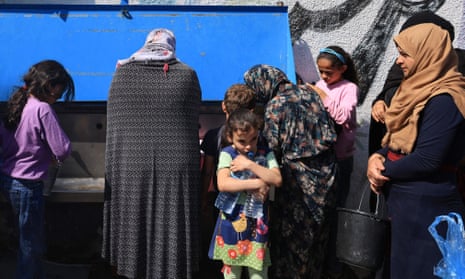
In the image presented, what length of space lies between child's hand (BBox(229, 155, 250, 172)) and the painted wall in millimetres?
1579

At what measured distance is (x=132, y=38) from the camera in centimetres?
341

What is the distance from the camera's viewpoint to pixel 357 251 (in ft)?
7.89

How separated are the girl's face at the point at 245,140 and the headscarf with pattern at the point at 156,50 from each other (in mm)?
552

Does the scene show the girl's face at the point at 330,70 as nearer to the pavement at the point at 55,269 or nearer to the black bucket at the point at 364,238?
the black bucket at the point at 364,238

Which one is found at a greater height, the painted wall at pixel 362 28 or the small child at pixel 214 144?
the painted wall at pixel 362 28

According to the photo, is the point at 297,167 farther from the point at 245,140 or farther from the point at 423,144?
the point at 423,144

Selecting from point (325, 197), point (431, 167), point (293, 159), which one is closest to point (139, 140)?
point (293, 159)

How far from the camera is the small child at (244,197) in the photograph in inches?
94.6

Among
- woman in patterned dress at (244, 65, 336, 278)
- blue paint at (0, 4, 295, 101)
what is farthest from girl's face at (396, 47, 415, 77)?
blue paint at (0, 4, 295, 101)

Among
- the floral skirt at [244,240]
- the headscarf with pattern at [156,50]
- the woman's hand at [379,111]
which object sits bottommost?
the floral skirt at [244,240]

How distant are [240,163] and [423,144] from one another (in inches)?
32.5

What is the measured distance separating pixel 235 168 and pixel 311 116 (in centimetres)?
51

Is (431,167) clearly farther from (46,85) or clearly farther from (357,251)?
(46,85)

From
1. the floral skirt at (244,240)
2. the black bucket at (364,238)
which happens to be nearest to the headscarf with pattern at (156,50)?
the floral skirt at (244,240)
